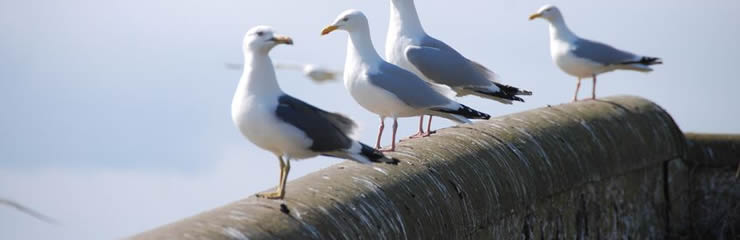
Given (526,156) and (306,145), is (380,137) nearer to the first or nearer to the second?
(526,156)

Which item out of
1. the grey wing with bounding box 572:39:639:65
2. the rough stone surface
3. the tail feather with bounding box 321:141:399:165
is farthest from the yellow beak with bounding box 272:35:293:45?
the grey wing with bounding box 572:39:639:65

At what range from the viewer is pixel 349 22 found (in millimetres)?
7059

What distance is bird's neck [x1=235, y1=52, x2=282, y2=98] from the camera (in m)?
4.96

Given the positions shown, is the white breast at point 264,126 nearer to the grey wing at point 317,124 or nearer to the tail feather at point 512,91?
the grey wing at point 317,124

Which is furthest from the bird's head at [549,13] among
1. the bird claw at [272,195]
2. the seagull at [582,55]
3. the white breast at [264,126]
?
the bird claw at [272,195]

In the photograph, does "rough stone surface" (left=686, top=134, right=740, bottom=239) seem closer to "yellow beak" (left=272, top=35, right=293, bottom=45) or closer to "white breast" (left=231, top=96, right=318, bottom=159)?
"white breast" (left=231, top=96, right=318, bottom=159)

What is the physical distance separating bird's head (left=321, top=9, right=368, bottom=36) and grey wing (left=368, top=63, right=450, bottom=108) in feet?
0.91

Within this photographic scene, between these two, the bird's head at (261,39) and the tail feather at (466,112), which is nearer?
the bird's head at (261,39)

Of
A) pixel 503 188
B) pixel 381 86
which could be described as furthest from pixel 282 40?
pixel 381 86

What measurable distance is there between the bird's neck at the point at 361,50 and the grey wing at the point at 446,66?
4.05 ft

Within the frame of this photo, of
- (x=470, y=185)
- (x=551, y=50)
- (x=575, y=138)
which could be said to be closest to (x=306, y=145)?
(x=470, y=185)

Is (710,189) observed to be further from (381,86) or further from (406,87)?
(381,86)

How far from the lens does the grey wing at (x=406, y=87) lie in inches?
273

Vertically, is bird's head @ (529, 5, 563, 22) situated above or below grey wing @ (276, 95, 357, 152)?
below
